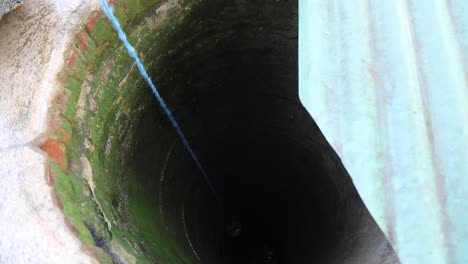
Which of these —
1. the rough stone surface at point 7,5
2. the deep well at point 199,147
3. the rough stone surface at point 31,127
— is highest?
the rough stone surface at point 7,5

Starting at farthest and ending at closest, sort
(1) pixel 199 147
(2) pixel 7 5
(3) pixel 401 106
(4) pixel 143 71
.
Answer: (1) pixel 199 147 < (4) pixel 143 71 < (2) pixel 7 5 < (3) pixel 401 106

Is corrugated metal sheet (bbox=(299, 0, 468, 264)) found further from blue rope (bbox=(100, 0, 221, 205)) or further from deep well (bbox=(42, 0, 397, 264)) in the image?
blue rope (bbox=(100, 0, 221, 205))

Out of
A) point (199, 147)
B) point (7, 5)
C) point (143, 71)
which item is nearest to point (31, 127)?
point (7, 5)

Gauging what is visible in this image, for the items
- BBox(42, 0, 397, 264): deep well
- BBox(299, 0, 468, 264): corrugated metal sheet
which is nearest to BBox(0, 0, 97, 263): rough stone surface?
BBox(42, 0, 397, 264): deep well

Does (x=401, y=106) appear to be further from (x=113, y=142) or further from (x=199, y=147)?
(x=199, y=147)

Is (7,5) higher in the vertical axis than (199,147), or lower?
higher

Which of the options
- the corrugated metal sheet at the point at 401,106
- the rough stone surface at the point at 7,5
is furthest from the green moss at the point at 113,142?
the corrugated metal sheet at the point at 401,106

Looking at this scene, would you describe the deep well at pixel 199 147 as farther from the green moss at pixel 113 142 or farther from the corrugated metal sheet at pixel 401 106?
the corrugated metal sheet at pixel 401 106

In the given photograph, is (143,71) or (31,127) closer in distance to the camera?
(31,127)
